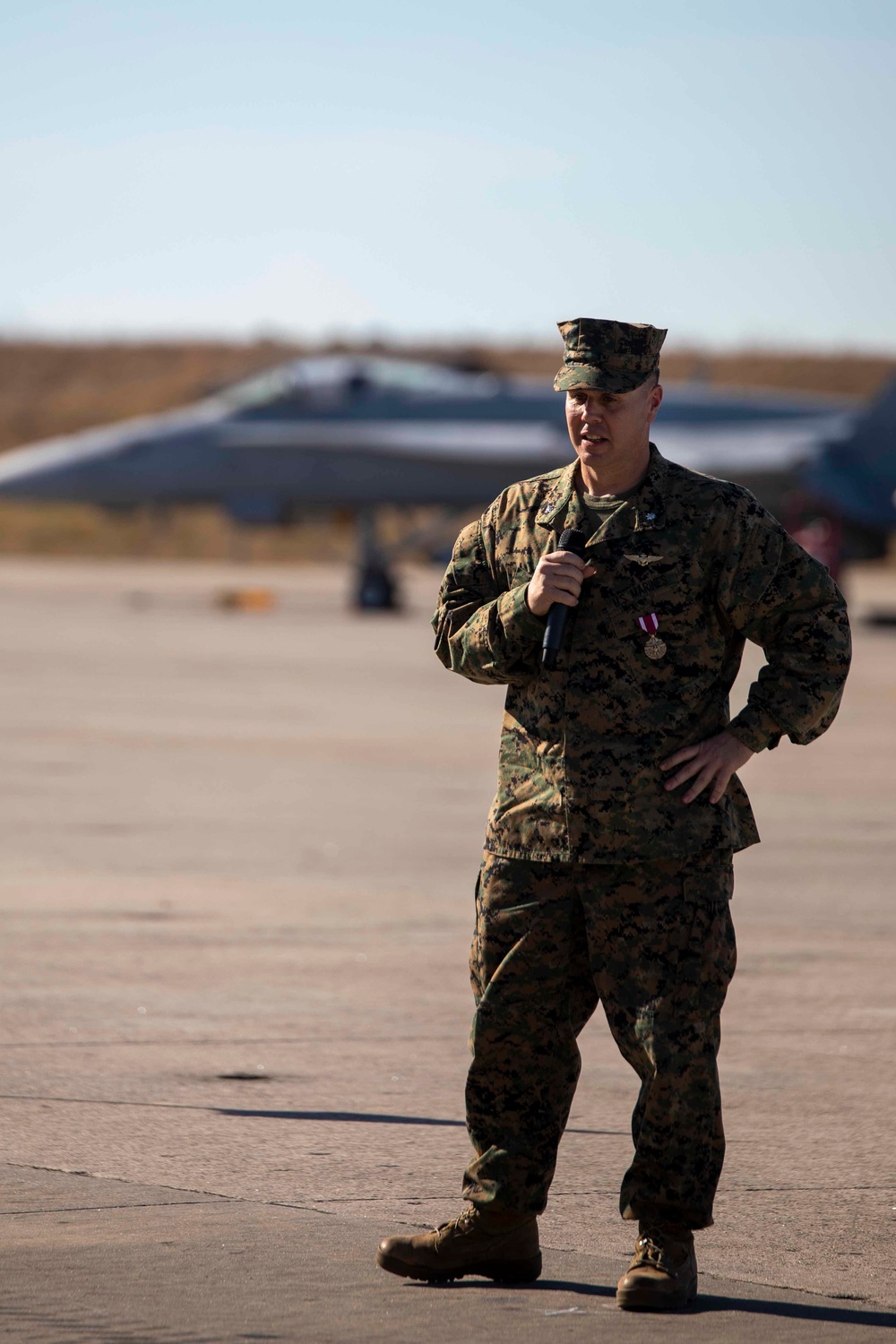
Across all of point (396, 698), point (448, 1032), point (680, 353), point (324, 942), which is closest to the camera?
point (448, 1032)

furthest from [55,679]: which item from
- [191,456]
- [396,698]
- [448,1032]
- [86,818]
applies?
[448,1032]

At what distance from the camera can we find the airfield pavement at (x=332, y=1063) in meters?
4.43

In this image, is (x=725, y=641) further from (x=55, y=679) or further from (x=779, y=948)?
(x=55, y=679)

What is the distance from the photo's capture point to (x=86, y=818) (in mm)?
12766

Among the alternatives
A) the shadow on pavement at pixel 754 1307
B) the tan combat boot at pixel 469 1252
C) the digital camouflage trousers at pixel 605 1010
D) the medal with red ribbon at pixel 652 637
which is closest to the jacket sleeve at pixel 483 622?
the medal with red ribbon at pixel 652 637

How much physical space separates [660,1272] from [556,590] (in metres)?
1.42

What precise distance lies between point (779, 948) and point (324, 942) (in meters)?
1.89

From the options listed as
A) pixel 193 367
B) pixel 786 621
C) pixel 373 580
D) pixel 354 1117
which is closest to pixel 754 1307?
pixel 786 621

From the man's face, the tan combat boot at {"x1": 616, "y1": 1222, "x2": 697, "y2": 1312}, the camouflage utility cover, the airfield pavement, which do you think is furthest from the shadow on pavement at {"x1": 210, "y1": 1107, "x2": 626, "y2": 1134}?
the man's face

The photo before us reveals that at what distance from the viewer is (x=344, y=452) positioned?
1401 inches

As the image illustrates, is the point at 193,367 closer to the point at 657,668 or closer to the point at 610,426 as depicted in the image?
the point at 610,426

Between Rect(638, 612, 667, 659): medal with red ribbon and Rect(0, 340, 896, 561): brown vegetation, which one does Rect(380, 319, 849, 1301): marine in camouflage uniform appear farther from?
Rect(0, 340, 896, 561): brown vegetation

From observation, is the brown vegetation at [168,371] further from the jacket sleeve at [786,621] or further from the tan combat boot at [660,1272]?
the tan combat boot at [660,1272]

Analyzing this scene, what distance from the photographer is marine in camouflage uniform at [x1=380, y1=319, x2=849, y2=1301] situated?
179 inches
